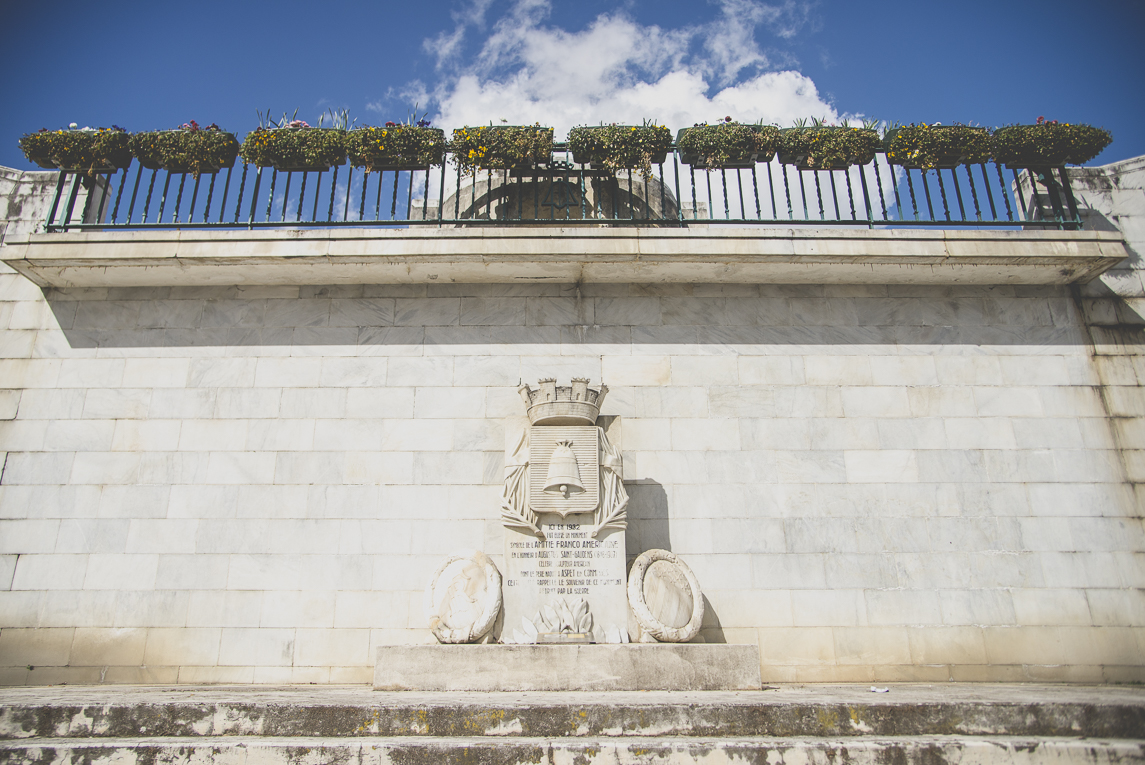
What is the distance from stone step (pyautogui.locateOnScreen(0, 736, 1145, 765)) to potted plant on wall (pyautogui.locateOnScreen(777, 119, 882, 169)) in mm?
6970

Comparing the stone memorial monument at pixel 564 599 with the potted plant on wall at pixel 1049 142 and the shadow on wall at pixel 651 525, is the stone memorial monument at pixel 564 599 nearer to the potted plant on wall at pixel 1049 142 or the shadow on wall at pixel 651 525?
the shadow on wall at pixel 651 525

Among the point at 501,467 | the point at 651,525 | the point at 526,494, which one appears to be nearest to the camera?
the point at 526,494

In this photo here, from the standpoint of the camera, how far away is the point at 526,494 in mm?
7047

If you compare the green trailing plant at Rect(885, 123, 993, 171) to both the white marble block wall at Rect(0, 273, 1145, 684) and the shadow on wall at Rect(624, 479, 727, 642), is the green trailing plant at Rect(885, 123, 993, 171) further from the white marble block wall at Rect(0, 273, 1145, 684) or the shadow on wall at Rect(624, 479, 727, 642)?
the shadow on wall at Rect(624, 479, 727, 642)

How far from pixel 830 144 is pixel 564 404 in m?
5.25

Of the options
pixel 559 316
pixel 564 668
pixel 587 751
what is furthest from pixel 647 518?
pixel 587 751

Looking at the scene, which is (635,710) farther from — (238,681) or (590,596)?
(238,681)

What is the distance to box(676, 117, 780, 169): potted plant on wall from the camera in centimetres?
885

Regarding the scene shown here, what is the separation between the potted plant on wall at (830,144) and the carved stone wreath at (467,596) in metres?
6.69

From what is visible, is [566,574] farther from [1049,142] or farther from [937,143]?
[1049,142]

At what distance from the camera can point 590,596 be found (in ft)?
22.5

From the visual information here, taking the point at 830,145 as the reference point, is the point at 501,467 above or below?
below

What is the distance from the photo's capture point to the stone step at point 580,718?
4.86 m

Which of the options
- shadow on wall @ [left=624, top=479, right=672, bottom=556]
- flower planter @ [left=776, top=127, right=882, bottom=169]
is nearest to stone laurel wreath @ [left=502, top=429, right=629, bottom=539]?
shadow on wall @ [left=624, top=479, right=672, bottom=556]
